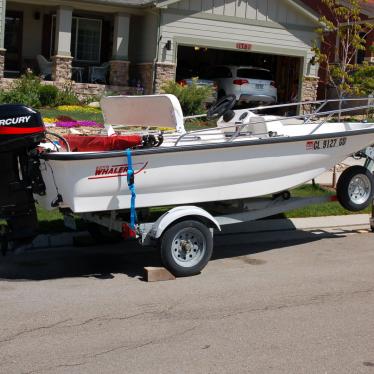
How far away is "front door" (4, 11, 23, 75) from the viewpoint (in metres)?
25.5

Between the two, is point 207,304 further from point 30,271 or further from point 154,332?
point 30,271

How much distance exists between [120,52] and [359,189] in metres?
16.9

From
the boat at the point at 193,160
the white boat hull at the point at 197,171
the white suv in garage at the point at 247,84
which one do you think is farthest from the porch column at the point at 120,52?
the white boat hull at the point at 197,171

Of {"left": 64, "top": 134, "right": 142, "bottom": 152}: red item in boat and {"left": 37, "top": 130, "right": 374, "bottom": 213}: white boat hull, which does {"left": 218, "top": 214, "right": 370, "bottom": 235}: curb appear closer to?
{"left": 37, "top": 130, "right": 374, "bottom": 213}: white boat hull

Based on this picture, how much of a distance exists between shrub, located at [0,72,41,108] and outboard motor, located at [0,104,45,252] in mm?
12131

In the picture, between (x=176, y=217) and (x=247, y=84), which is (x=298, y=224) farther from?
(x=247, y=84)

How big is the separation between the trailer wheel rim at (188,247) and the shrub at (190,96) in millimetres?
14262

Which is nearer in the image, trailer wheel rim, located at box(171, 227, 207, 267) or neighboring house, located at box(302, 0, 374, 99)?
trailer wheel rim, located at box(171, 227, 207, 267)

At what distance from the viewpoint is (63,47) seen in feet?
76.5

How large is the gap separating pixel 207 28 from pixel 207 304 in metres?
19.0

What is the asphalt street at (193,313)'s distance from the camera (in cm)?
512

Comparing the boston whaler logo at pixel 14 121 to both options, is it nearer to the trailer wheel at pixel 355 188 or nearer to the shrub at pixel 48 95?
the trailer wheel at pixel 355 188

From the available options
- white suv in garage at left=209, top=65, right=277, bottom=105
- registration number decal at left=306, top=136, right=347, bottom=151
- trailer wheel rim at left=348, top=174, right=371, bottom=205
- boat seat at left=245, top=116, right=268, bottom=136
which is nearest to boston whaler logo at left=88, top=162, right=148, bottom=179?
boat seat at left=245, top=116, right=268, bottom=136

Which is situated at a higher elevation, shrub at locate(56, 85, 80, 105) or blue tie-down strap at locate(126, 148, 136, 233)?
shrub at locate(56, 85, 80, 105)
